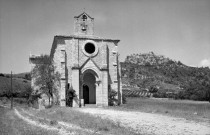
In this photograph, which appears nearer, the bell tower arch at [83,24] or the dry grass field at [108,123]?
the dry grass field at [108,123]

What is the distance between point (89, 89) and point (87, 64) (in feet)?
13.8

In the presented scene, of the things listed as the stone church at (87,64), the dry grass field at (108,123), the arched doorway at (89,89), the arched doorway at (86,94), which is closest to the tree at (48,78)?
the stone church at (87,64)

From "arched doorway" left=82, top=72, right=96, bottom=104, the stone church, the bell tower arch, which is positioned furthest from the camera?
the bell tower arch

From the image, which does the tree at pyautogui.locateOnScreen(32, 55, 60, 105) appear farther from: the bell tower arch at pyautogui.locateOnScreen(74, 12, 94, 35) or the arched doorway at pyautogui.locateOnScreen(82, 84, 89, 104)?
the bell tower arch at pyautogui.locateOnScreen(74, 12, 94, 35)

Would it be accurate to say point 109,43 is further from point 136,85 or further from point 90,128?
point 136,85

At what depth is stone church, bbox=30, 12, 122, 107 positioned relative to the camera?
31.8 metres

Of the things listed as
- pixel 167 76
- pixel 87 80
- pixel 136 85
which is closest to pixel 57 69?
pixel 87 80

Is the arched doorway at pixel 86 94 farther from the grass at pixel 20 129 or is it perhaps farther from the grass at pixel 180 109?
the grass at pixel 20 129

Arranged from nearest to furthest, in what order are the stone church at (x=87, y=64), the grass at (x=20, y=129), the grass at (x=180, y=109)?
the grass at (x=20, y=129), the grass at (x=180, y=109), the stone church at (x=87, y=64)

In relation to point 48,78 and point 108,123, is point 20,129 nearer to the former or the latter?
point 108,123

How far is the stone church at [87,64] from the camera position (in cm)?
3178

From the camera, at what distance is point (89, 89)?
34.8 m

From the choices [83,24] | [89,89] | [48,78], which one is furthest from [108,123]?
[83,24]

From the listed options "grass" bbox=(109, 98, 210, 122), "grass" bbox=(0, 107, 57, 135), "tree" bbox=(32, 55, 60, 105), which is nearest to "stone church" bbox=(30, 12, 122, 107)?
"tree" bbox=(32, 55, 60, 105)
